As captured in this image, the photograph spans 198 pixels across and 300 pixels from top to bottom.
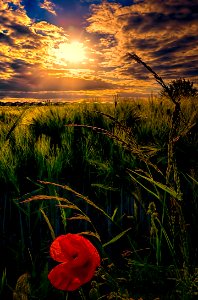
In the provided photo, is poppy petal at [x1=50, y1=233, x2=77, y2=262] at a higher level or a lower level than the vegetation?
higher

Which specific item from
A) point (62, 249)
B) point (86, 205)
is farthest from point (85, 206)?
point (62, 249)

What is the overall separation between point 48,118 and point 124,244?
213 cm

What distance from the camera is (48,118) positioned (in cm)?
343

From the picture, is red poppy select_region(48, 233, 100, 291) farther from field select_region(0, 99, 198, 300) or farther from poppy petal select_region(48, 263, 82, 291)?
field select_region(0, 99, 198, 300)

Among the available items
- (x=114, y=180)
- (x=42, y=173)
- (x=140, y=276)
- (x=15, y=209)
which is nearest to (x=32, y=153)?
(x=42, y=173)

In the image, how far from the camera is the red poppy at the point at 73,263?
62 centimetres

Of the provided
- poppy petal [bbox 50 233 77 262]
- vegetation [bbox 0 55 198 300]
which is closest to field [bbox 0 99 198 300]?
vegetation [bbox 0 55 198 300]

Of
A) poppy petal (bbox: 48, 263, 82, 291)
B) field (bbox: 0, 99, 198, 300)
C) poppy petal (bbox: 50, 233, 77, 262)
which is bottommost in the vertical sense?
field (bbox: 0, 99, 198, 300)

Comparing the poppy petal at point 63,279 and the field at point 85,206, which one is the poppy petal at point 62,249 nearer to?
the poppy petal at point 63,279

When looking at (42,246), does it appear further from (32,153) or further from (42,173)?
(32,153)

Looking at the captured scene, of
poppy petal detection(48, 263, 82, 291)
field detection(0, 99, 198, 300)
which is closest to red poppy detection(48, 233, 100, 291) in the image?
poppy petal detection(48, 263, 82, 291)

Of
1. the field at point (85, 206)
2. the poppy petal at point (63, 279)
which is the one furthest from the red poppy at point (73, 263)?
the field at point (85, 206)

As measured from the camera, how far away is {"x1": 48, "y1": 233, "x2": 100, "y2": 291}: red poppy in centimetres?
62

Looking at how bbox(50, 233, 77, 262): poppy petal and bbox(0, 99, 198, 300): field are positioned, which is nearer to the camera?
bbox(50, 233, 77, 262): poppy petal
